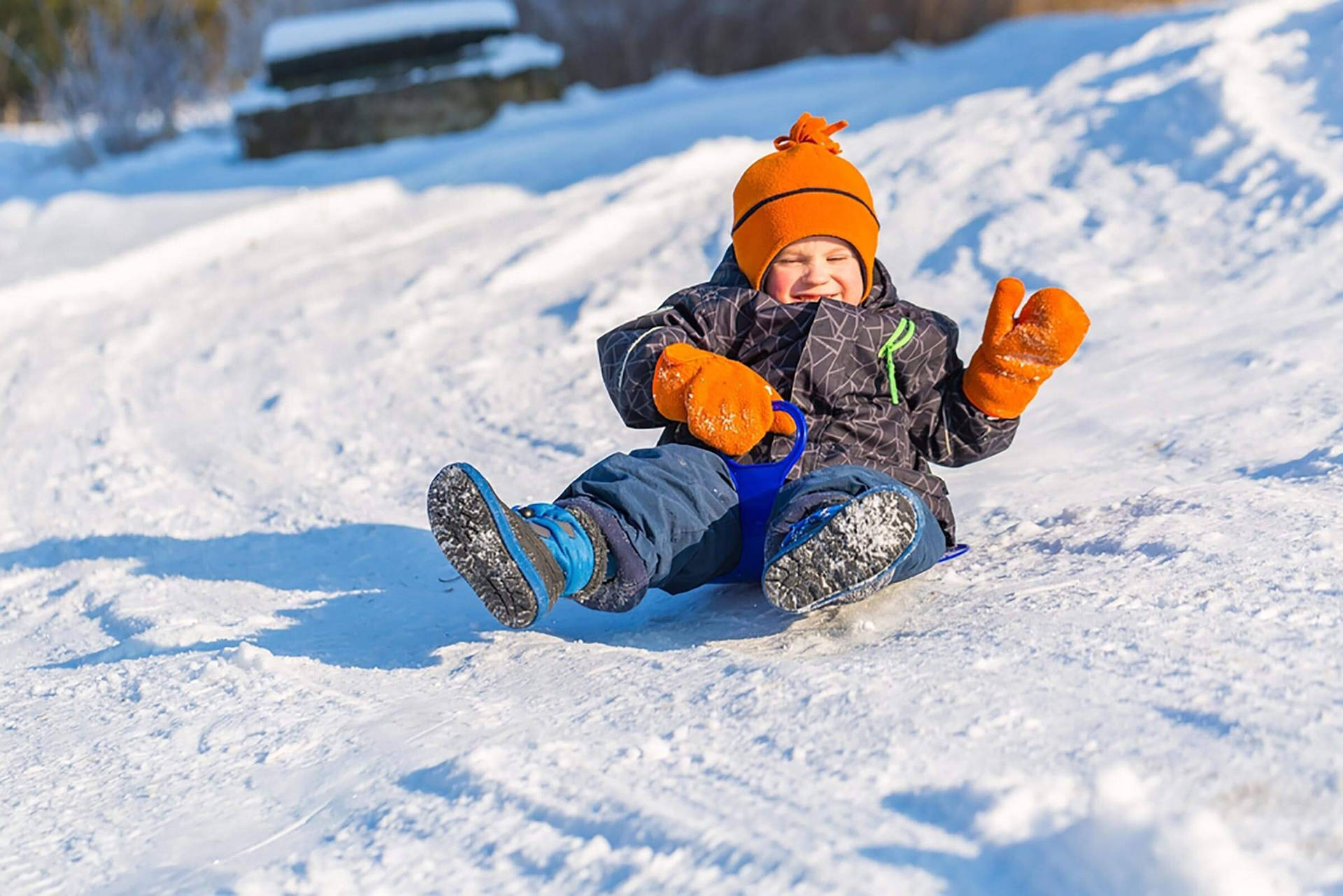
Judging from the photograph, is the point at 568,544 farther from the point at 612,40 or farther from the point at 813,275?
the point at 612,40

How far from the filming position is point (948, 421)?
2361 mm

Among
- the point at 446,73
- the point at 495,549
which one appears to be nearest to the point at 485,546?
the point at 495,549

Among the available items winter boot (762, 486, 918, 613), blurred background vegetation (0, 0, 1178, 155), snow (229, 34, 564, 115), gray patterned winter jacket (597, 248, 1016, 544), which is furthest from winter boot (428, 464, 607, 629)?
blurred background vegetation (0, 0, 1178, 155)

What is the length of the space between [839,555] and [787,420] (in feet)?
1.35

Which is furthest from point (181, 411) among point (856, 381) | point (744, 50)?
point (744, 50)

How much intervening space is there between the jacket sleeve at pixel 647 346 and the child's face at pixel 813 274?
0.13 m

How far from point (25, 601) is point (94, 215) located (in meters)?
4.53

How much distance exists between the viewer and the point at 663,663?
72.6 inches

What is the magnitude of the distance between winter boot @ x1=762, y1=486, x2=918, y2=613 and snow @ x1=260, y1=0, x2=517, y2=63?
721 centimetres

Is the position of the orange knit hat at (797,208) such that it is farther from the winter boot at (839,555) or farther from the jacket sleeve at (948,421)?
the winter boot at (839,555)

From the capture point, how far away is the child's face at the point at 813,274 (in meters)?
2.43

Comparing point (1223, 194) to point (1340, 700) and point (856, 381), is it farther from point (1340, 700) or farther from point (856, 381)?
point (1340, 700)

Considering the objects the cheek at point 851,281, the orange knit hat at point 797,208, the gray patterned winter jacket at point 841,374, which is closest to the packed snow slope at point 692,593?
the gray patterned winter jacket at point 841,374

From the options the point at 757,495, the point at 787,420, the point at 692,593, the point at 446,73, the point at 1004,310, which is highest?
the point at 446,73
